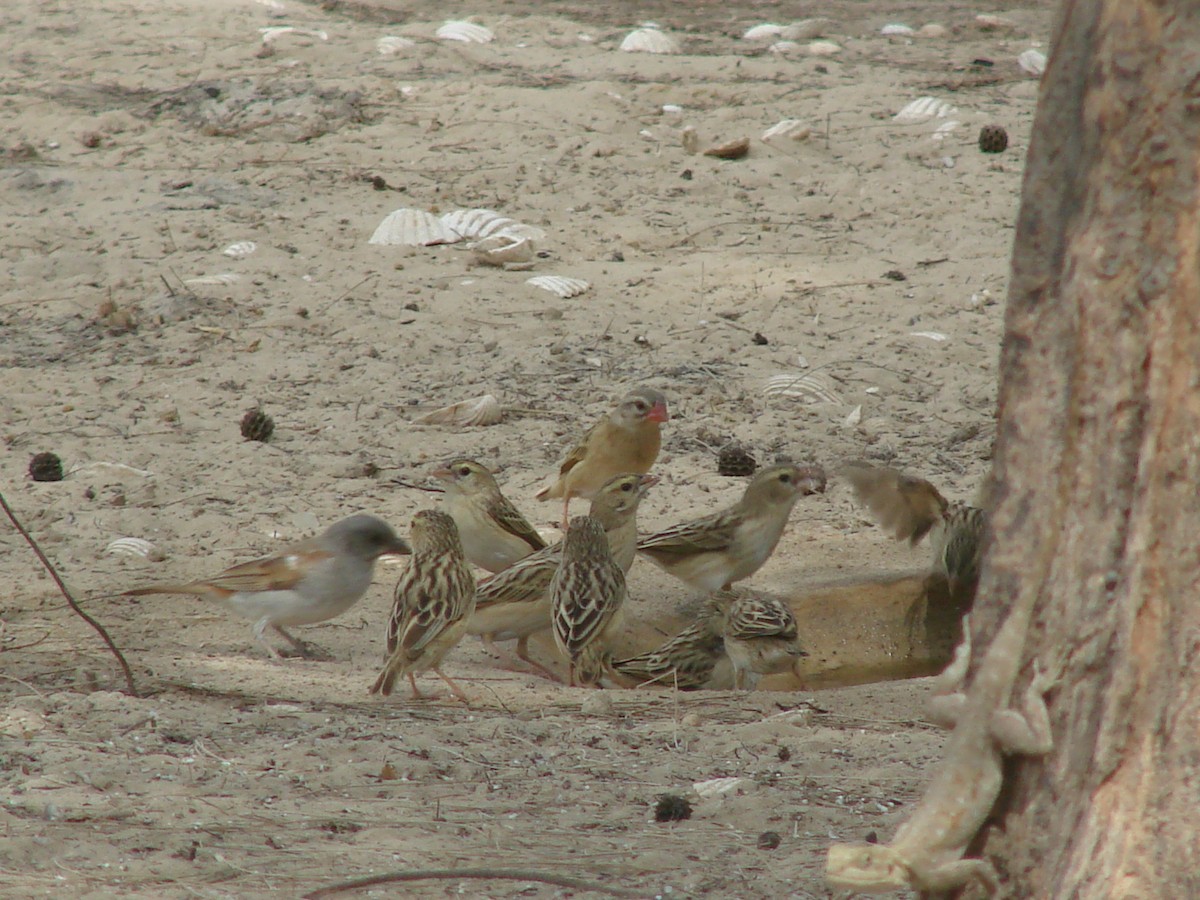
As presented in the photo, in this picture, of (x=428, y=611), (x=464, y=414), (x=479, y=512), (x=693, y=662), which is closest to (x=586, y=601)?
(x=693, y=662)

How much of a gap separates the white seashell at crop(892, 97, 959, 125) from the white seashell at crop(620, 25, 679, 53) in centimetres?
310

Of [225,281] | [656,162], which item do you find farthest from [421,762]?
[656,162]

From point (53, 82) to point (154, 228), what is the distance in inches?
153

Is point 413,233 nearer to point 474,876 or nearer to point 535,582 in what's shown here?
point 535,582

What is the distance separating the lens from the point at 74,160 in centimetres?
1229

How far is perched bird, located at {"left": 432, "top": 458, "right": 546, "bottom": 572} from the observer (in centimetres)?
764

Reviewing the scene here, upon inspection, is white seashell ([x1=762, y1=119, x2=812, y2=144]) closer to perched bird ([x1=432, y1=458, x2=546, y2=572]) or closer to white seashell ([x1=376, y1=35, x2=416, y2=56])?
white seashell ([x1=376, y1=35, x2=416, y2=56])

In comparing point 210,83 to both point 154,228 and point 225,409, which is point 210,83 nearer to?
point 154,228

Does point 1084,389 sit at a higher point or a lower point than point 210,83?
higher

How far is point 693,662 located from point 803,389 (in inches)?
103

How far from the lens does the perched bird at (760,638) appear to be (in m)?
6.58

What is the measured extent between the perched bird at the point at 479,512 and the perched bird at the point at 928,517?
5.62 feet

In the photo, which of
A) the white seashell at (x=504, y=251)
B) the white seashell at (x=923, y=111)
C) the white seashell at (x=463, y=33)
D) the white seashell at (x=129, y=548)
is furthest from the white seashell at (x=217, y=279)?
the white seashell at (x=923, y=111)

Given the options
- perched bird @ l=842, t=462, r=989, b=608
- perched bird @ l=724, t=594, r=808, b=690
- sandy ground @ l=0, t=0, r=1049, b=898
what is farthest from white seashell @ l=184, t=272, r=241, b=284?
perched bird @ l=724, t=594, r=808, b=690
